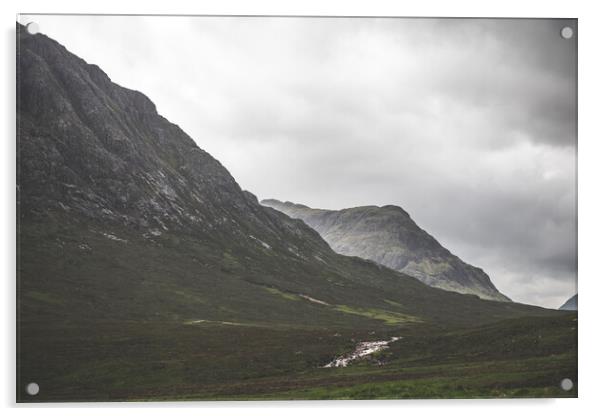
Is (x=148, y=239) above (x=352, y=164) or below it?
below

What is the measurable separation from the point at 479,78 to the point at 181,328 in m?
46.1

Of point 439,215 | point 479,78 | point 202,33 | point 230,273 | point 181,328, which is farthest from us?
point 230,273

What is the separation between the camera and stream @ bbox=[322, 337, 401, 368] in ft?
131

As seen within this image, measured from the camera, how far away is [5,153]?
29.2 m

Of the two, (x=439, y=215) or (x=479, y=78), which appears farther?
(x=439, y=215)

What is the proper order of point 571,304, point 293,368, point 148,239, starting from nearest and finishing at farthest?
point 571,304, point 293,368, point 148,239

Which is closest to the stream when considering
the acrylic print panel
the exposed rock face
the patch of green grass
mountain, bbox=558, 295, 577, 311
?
the acrylic print panel

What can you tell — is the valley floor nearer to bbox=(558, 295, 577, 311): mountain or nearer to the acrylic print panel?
the acrylic print panel

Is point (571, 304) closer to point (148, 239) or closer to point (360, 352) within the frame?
point (360, 352)

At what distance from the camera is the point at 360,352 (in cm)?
4425

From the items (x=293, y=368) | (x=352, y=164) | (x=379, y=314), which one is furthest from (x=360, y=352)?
(x=379, y=314)

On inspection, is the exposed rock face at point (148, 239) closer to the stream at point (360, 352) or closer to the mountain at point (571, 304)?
the stream at point (360, 352)

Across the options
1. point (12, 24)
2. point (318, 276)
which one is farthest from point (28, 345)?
point (318, 276)

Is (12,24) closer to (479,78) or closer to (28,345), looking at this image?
(28,345)
